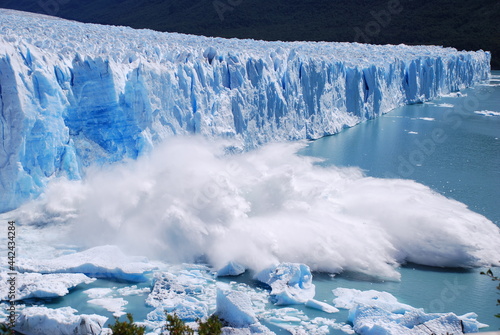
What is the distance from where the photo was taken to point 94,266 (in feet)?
19.9

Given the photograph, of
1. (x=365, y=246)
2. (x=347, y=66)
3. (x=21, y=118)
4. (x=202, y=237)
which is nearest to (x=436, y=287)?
(x=365, y=246)

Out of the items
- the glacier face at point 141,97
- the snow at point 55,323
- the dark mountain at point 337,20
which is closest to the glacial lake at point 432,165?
the snow at point 55,323

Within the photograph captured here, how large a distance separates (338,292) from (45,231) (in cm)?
403

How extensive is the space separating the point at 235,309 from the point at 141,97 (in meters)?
4.92

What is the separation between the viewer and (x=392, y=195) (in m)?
8.85

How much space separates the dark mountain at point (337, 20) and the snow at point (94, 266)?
2380 cm

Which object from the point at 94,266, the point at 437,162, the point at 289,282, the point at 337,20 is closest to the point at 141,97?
the point at 94,266

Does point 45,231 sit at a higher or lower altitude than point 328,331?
higher

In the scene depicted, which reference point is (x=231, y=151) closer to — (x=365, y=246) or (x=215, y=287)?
(x=365, y=246)

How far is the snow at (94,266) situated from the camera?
596 centimetres

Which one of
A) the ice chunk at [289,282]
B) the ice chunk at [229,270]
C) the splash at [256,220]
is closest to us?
the ice chunk at [289,282]
